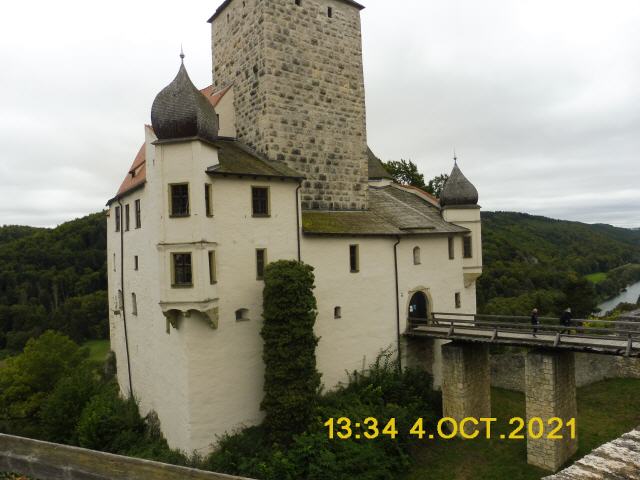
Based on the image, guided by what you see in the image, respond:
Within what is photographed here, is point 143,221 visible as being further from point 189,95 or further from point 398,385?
point 398,385

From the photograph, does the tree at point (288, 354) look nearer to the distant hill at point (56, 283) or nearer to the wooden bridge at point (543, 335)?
the wooden bridge at point (543, 335)

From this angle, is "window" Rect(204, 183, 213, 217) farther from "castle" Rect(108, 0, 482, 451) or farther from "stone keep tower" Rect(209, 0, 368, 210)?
"stone keep tower" Rect(209, 0, 368, 210)

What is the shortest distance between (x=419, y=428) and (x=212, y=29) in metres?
18.8

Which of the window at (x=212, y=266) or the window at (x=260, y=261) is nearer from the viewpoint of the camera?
the window at (x=212, y=266)

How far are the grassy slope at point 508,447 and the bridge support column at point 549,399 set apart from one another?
1.61 ft

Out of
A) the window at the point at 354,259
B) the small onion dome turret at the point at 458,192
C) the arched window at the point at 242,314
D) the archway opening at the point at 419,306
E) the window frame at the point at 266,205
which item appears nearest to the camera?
the arched window at the point at 242,314

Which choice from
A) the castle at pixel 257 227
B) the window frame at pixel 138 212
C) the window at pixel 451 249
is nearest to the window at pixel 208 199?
the castle at pixel 257 227

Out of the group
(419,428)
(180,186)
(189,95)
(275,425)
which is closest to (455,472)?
(419,428)

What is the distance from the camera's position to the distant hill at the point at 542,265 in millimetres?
51750

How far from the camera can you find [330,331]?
1709cm

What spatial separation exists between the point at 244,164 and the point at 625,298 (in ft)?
316

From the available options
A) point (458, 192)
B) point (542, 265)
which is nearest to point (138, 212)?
point (458, 192)
